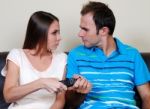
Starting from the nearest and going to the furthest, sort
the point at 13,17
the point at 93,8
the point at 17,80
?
the point at 17,80 → the point at 93,8 → the point at 13,17

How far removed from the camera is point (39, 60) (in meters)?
1.78

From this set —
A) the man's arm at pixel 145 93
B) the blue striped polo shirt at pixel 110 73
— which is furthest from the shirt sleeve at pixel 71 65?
the man's arm at pixel 145 93

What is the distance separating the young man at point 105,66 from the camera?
175 cm

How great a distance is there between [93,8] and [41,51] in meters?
0.40

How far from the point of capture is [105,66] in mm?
1760

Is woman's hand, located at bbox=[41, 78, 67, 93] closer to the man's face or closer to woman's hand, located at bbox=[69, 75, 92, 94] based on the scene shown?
woman's hand, located at bbox=[69, 75, 92, 94]

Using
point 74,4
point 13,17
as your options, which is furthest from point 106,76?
point 13,17

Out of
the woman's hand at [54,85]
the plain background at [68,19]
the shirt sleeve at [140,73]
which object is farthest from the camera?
the plain background at [68,19]

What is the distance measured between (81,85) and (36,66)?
32 centimetres

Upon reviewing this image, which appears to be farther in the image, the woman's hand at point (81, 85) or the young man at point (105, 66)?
the young man at point (105, 66)

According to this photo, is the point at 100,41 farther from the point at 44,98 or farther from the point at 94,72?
the point at 44,98

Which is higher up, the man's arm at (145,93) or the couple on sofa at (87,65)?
the couple on sofa at (87,65)

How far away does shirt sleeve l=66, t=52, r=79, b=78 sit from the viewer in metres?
1.78

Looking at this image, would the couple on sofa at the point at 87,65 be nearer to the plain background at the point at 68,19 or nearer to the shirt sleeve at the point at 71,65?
the shirt sleeve at the point at 71,65
